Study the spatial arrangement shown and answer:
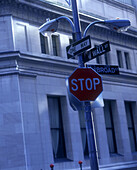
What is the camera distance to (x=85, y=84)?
12.5 metres

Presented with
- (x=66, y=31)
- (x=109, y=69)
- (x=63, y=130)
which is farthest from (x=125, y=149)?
(x=109, y=69)

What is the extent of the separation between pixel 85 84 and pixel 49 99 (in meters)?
14.8

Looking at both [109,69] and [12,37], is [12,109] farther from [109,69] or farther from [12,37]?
[109,69]

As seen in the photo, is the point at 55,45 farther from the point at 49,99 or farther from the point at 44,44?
the point at 49,99

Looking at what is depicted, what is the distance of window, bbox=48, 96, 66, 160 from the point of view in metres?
26.6

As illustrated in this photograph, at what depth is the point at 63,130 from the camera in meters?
27.2

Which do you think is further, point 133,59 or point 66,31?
point 133,59

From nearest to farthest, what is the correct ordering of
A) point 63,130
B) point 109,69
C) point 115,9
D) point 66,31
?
1. point 109,69
2. point 63,130
3. point 66,31
4. point 115,9

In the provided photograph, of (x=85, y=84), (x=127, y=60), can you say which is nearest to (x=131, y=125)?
(x=127, y=60)

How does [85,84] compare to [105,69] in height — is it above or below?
below

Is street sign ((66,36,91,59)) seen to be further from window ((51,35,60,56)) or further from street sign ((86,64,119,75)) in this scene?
window ((51,35,60,56))

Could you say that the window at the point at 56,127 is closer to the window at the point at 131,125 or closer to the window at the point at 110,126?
the window at the point at 110,126

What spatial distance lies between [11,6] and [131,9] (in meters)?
15.6

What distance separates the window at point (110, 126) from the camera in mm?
31203
